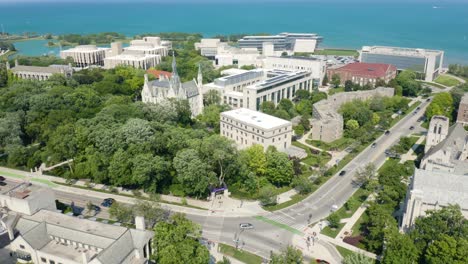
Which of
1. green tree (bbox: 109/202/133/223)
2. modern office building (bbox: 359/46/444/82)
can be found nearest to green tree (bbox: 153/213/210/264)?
green tree (bbox: 109/202/133/223)

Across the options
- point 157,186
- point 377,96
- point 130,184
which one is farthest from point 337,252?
point 377,96

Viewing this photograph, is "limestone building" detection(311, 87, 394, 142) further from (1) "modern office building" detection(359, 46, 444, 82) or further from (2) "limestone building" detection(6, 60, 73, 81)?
(2) "limestone building" detection(6, 60, 73, 81)

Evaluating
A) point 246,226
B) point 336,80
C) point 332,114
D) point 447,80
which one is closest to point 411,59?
point 447,80

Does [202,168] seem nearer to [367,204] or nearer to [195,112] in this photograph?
[367,204]

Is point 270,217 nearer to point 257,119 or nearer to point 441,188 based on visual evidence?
point 441,188

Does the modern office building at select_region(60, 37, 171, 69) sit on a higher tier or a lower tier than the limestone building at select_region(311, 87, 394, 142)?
higher

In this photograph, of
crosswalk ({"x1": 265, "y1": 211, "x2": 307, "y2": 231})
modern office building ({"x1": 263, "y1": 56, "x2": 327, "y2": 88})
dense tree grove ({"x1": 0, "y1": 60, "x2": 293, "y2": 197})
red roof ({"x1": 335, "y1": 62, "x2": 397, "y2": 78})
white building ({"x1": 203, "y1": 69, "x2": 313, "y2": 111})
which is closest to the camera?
crosswalk ({"x1": 265, "y1": 211, "x2": 307, "y2": 231})
